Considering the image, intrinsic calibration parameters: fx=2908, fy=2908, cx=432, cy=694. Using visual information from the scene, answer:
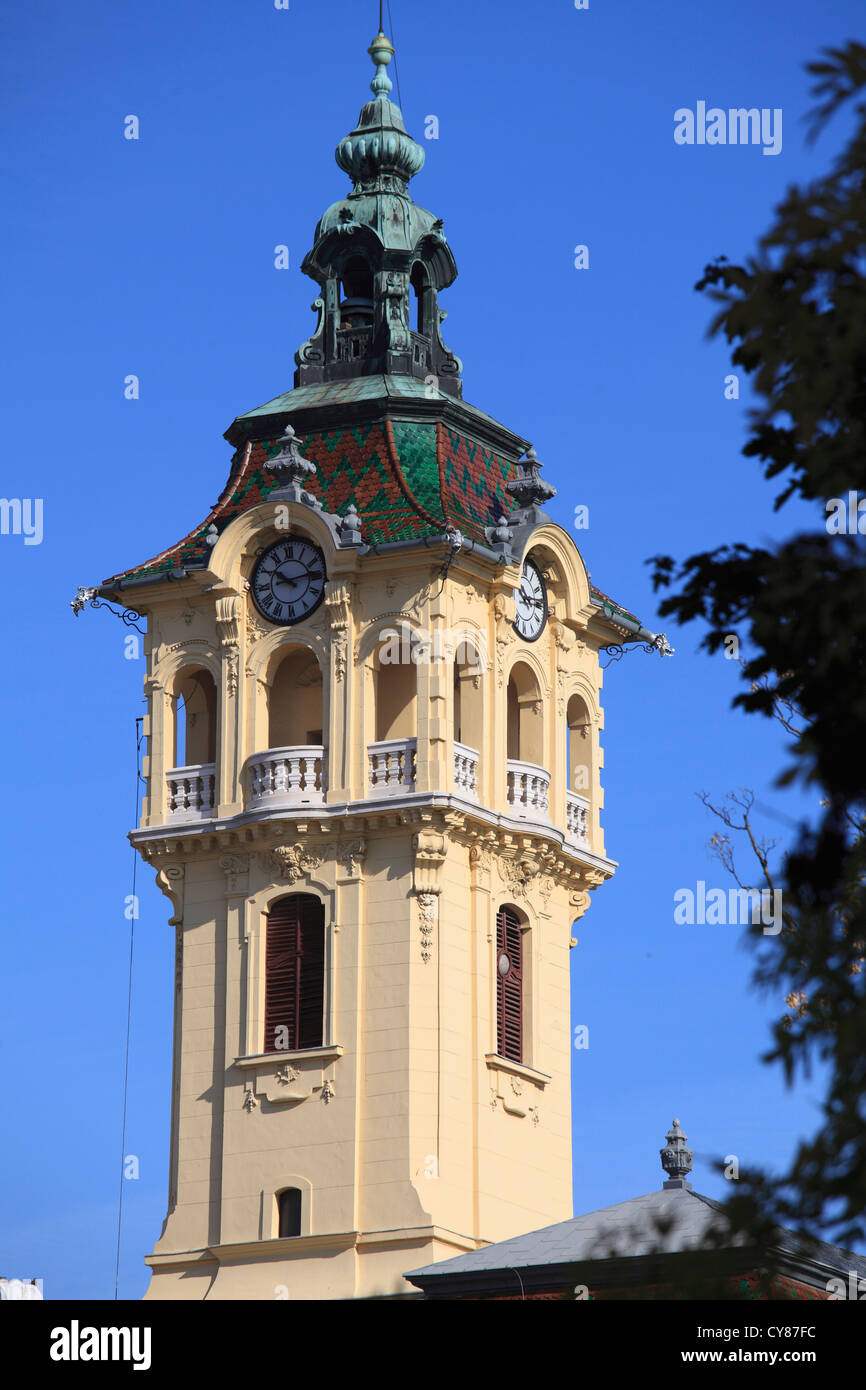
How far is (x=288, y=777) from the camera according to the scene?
59875 mm

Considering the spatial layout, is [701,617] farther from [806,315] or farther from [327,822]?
[327,822]

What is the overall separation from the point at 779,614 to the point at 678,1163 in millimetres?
26353

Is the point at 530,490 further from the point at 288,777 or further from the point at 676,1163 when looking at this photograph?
the point at 676,1163

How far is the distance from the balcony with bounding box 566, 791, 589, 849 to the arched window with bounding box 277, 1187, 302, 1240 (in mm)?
10148

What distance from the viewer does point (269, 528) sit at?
2410 inches

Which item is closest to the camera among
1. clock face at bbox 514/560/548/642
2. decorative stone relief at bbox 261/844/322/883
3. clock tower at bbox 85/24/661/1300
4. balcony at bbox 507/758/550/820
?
clock tower at bbox 85/24/661/1300

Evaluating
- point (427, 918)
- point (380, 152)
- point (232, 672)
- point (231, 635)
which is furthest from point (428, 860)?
point (380, 152)

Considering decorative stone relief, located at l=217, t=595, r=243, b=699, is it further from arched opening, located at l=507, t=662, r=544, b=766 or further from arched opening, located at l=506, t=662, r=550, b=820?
arched opening, located at l=507, t=662, r=544, b=766

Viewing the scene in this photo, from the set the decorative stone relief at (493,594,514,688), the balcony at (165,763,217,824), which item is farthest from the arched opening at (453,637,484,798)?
the balcony at (165,763,217,824)

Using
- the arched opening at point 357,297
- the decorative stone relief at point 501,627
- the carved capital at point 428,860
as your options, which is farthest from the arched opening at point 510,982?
the arched opening at point 357,297

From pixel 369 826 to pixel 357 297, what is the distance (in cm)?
1401

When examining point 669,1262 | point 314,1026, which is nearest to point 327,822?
point 314,1026

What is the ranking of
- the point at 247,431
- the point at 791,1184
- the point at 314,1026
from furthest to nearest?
the point at 247,431 < the point at 314,1026 < the point at 791,1184

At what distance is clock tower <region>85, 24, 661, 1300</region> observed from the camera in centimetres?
5778
